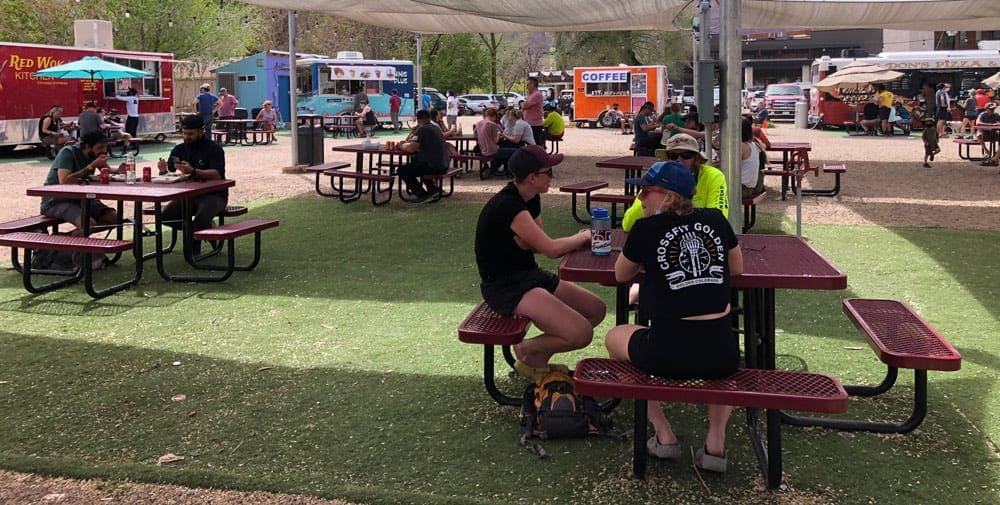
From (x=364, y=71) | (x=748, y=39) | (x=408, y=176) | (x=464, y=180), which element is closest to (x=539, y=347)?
(x=408, y=176)

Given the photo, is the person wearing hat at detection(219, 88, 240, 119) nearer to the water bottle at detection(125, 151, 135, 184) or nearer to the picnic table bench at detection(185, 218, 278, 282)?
the water bottle at detection(125, 151, 135, 184)

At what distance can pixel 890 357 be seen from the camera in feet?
11.6

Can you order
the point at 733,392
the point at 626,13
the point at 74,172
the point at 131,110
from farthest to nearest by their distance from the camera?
the point at 131,110 < the point at 626,13 < the point at 74,172 < the point at 733,392

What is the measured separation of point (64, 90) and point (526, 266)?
19261 mm

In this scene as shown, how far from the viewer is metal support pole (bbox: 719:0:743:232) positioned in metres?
5.42

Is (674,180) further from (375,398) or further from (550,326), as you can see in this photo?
(375,398)

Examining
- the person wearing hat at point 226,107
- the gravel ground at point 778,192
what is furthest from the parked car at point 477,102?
the gravel ground at point 778,192

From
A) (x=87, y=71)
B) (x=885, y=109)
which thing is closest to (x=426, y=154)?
(x=87, y=71)

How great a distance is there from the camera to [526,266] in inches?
171

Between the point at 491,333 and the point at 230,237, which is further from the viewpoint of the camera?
the point at 230,237

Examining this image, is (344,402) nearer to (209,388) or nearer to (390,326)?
(209,388)

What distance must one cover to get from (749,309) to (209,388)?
2.82 metres

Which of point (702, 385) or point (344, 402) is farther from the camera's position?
point (344, 402)

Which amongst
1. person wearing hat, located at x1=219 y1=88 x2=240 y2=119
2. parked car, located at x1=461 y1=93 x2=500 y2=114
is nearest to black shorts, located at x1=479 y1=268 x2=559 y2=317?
person wearing hat, located at x1=219 y1=88 x2=240 y2=119
